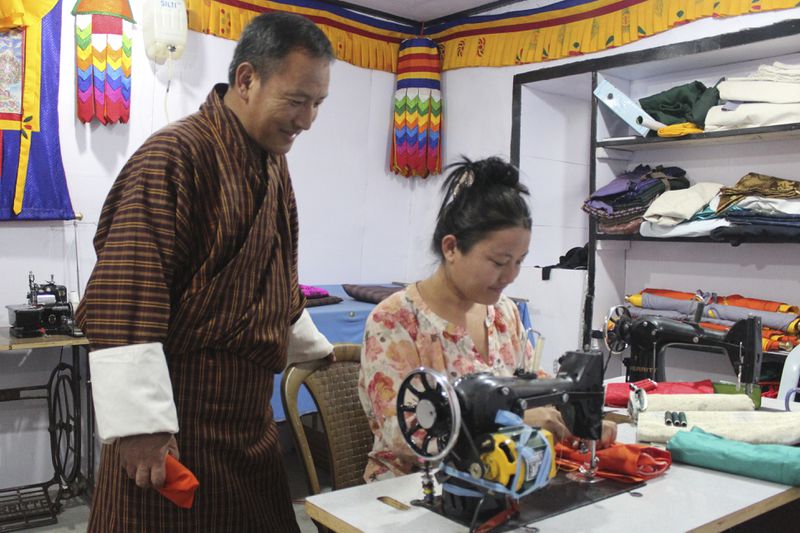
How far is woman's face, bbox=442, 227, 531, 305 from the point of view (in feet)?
5.64

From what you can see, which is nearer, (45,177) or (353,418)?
(353,418)

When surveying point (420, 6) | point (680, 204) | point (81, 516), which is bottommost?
point (81, 516)

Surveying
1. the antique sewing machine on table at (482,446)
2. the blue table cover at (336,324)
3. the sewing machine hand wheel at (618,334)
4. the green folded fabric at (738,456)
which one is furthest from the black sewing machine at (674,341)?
the blue table cover at (336,324)

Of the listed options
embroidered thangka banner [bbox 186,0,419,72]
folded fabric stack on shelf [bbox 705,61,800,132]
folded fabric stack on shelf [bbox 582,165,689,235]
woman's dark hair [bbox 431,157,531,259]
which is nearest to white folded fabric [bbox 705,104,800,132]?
folded fabric stack on shelf [bbox 705,61,800,132]

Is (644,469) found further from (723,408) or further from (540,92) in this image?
(540,92)

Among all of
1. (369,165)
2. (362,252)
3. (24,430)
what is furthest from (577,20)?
(24,430)

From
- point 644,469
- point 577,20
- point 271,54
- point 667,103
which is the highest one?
point 577,20

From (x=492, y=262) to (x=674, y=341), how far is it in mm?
929

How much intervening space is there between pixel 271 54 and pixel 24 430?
2957 mm

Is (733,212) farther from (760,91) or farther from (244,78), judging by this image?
(244,78)

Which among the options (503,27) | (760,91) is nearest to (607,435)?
(760,91)

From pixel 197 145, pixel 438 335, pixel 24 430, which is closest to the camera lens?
pixel 197 145

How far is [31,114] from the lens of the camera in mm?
3523

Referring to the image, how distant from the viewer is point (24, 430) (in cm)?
370
